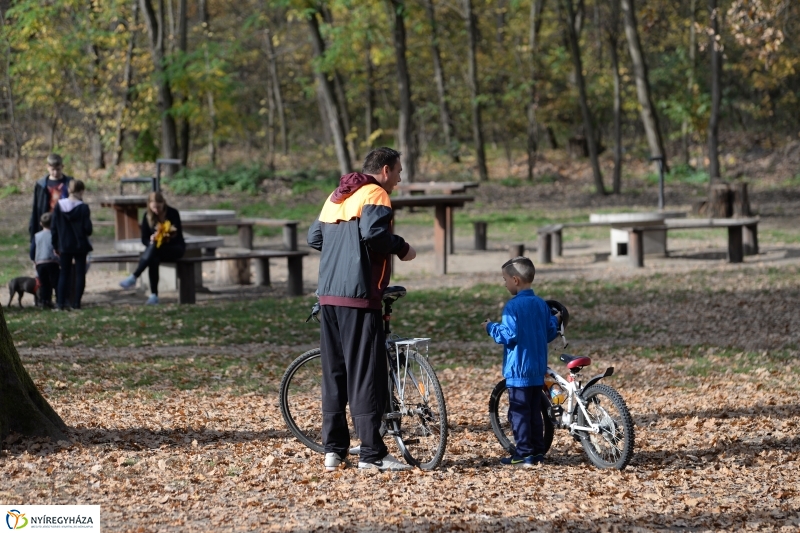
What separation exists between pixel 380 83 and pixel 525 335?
3581cm

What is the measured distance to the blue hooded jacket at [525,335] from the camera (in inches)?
236

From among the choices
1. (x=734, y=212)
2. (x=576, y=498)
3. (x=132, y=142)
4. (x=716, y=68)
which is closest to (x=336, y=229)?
(x=576, y=498)

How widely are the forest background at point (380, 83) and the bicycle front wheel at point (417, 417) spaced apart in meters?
21.8

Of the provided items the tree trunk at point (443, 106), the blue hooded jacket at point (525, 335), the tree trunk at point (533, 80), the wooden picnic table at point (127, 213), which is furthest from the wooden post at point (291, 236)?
the tree trunk at point (443, 106)

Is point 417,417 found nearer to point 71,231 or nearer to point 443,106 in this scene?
point 71,231

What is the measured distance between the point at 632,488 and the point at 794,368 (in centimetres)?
448

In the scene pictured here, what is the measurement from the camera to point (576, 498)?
17.5ft

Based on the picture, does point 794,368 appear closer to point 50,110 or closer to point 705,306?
point 705,306

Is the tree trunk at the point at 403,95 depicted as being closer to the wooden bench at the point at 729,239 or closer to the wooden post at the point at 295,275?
the wooden bench at the point at 729,239

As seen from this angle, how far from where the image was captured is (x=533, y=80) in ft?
120

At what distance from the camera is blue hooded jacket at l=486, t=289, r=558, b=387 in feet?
19.6

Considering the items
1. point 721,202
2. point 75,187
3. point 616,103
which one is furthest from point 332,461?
point 616,103

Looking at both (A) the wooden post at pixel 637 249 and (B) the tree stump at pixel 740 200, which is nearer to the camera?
(A) the wooden post at pixel 637 249

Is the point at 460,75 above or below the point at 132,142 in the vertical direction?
above
